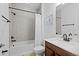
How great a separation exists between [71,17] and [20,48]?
1011 mm

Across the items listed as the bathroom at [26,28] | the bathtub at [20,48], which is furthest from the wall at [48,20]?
the bathtub at [20,48]

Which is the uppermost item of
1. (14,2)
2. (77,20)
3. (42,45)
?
(14,2)

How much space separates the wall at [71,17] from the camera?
4.49 feet

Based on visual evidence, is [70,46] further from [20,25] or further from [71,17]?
[20,25]

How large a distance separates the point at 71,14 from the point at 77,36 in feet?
1.22

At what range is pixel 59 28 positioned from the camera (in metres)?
1.75

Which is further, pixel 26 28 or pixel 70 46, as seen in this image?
pixel 26 28

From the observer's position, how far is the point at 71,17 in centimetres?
145

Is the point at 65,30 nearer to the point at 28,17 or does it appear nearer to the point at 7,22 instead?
the point at 28,17

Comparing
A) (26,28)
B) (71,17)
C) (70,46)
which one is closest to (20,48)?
(26,28)

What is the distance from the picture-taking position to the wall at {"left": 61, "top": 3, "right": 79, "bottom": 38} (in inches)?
53.9

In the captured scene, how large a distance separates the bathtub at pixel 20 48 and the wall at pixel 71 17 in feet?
2.33

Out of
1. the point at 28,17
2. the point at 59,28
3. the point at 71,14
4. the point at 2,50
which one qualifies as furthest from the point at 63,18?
the point at 2,50

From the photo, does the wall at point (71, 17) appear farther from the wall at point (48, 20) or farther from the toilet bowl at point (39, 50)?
the toilet bowl at point (39, 50)
